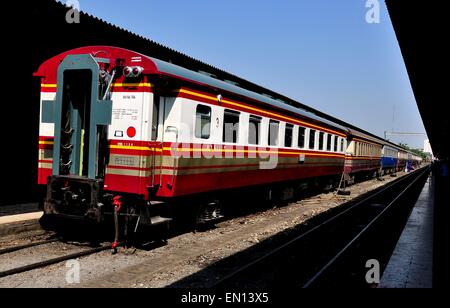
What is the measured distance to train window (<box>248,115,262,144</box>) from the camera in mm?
10352

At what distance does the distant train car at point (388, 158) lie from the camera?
3844 cm

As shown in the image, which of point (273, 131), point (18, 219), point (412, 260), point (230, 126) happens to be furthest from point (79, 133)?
point (412, 260)

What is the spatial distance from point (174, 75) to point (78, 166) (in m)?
2.50

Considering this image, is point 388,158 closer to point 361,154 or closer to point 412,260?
point 361,154

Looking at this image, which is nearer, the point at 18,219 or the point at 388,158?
the point at 18,219

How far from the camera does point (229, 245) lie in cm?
858

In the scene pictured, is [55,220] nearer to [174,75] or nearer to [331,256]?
[174,75]

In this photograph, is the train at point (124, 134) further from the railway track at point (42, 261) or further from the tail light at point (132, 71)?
the railway track at point (42, 261)

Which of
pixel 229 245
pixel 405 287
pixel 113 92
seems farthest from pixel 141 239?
pixel 405 287

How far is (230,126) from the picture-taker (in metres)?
9.43

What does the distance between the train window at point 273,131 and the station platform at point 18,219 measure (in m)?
6.18

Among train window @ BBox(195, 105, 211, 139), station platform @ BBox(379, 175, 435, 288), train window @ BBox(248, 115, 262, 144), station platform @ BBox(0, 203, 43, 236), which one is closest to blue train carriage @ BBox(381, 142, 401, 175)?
station platform @ BBox(379, 175, 435, 288)

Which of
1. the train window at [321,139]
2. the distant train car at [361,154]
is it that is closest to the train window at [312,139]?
the train window at [321,139]

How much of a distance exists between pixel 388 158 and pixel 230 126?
36.5 meters
